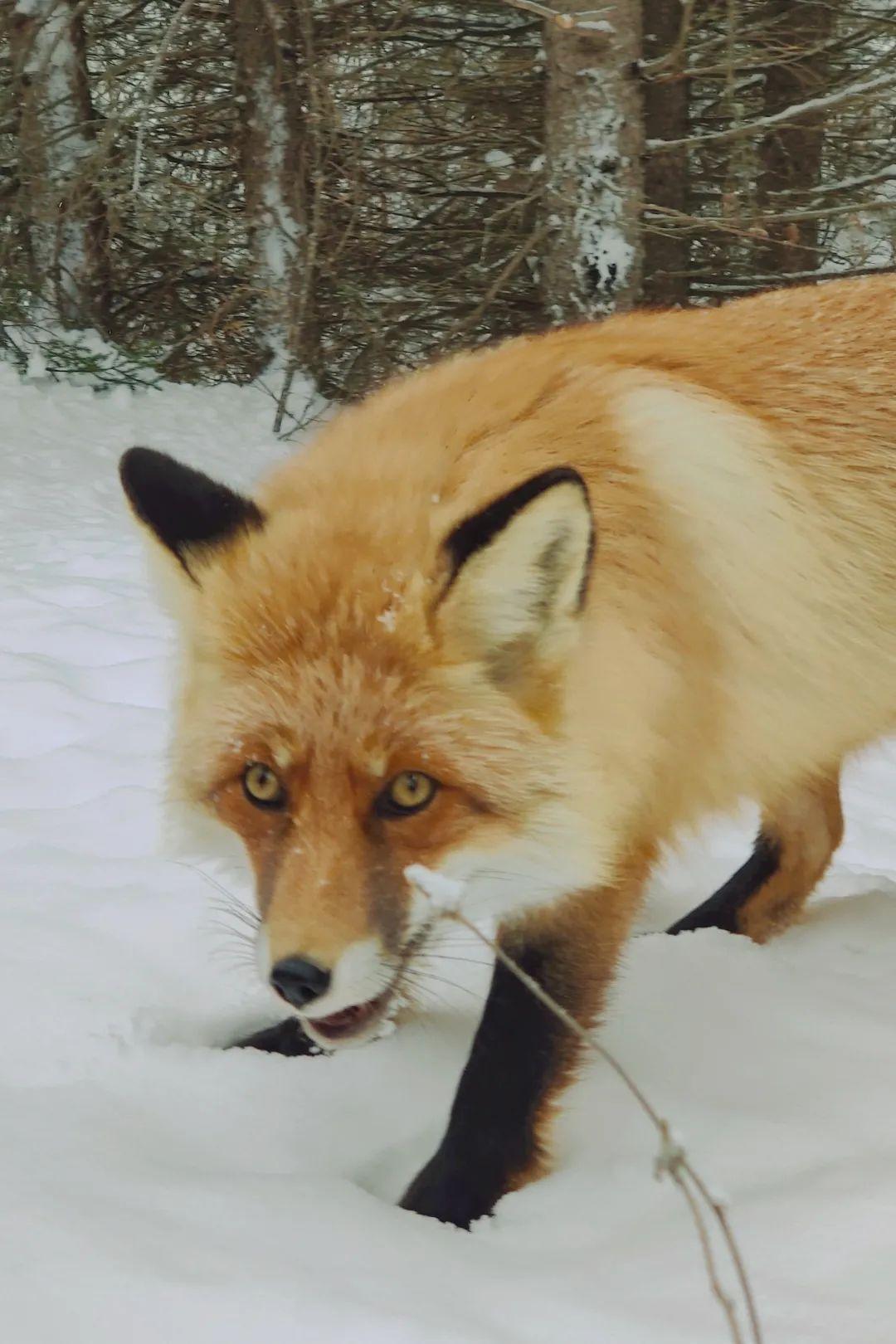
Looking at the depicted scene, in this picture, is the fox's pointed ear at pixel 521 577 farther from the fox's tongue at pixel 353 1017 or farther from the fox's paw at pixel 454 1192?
the fox's paw at pixel 454 1192

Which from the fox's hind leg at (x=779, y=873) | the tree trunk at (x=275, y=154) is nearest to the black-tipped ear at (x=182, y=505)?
the fox's hind leg at (x=779, y=873)

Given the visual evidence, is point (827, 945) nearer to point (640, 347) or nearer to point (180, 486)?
point (640, 347)

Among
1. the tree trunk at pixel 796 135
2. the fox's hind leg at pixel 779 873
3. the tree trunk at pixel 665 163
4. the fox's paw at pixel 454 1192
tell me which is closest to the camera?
the fox's paw at pixel 454 1192

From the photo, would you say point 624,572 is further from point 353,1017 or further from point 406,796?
point 353,1017

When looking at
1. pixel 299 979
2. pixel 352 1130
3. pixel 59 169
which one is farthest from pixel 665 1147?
pixel 59 169

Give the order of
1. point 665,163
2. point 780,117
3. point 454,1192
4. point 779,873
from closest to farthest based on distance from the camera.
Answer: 1. point 454,1192
2. point 779,873
3. point 780,117
4. point 665,163

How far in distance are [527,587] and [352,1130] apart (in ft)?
3.86

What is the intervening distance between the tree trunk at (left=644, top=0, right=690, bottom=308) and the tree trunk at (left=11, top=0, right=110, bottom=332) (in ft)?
14.1

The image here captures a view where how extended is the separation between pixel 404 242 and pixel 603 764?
26.1ft

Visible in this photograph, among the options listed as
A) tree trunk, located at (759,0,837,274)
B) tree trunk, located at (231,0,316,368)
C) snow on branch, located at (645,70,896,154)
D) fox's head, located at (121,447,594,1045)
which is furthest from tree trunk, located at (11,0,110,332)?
fox's head, located at (121,447,594,1045)

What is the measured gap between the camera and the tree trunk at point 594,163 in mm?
6266

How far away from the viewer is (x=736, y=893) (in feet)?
11.8

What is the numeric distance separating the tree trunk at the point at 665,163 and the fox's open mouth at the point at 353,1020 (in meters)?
7.08

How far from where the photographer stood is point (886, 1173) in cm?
212
